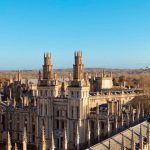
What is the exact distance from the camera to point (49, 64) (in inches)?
2079

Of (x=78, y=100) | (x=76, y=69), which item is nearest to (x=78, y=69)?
(x=76, y=69)

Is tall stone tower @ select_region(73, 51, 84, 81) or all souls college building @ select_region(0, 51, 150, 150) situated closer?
all souls college building @ select_region(0, 51, 150, 150)

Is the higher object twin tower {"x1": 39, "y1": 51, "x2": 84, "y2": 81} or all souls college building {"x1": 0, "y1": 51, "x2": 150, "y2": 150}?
twin tower {"x1": 39, "y1": 51, "x2": 84, "y2": 81}

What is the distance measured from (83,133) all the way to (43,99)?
874cm

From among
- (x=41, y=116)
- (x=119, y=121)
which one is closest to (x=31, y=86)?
(x=41, y=116)

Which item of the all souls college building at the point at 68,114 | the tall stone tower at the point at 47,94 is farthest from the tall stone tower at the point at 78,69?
the tall stone tower at the point at 47,94

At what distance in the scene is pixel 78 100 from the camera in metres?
48.9

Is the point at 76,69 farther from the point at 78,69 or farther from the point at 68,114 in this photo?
the point at 68,114

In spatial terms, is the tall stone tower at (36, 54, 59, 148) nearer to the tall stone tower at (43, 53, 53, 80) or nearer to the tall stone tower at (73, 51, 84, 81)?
the tall stone tower at (43, 53, 53, 80)

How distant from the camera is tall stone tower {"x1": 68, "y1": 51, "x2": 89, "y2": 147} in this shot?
159 ft

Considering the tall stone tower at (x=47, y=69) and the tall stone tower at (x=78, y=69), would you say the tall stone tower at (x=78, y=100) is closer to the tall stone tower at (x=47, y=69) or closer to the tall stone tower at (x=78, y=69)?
the tall stone tower at (x=78, y=69)

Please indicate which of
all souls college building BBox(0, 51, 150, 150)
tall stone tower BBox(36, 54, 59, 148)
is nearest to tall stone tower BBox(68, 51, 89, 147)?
all souls college building BBox(0, 51, 150, 150)

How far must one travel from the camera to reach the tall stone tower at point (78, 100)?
4847 cm

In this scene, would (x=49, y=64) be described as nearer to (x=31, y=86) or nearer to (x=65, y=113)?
(x=65, y=113)
